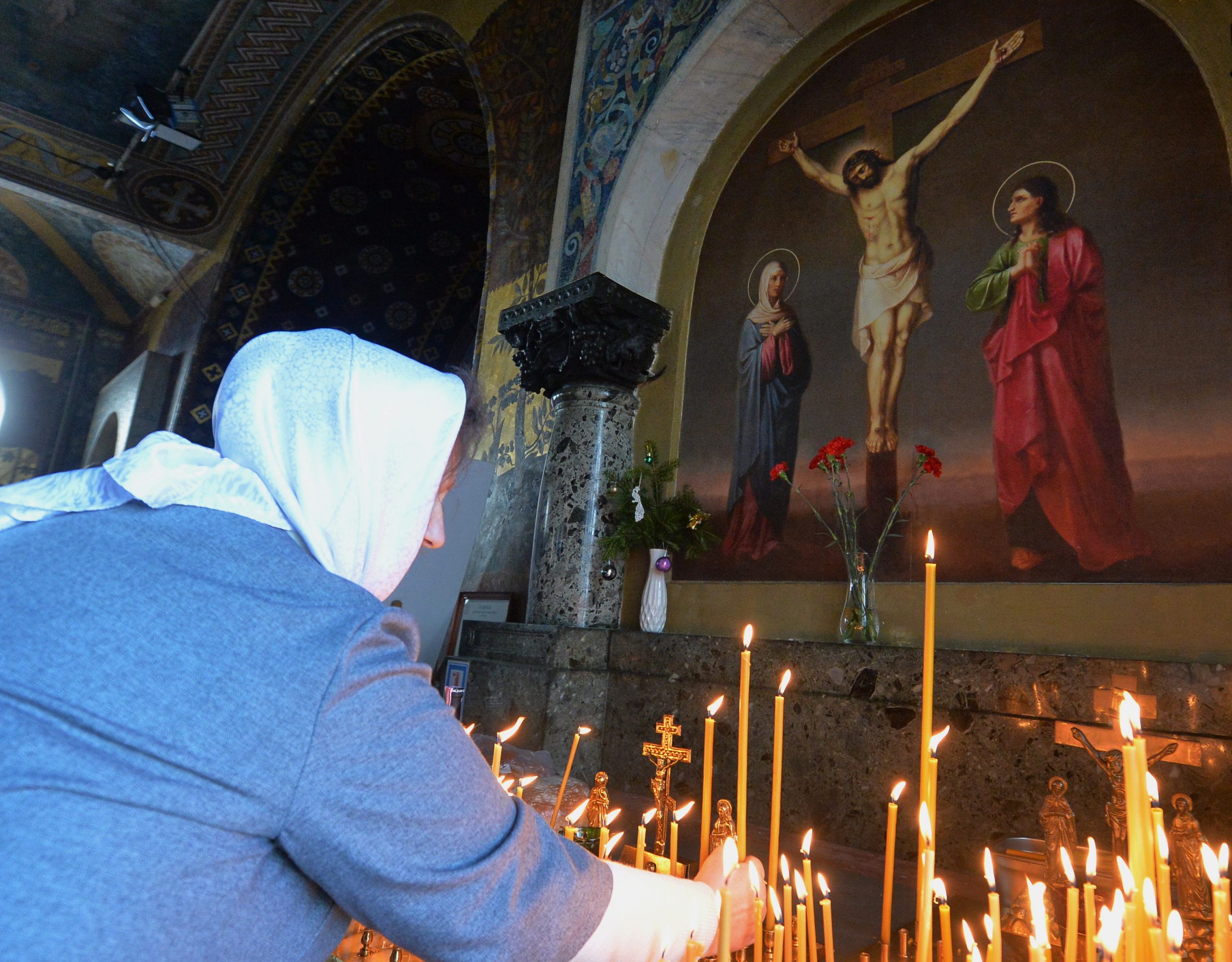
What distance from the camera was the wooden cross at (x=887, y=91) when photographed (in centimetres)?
435

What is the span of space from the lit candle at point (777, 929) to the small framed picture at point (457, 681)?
3.60 metres

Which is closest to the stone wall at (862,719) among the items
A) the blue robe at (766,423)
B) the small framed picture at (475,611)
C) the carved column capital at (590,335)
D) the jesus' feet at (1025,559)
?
the jesus' feet at (1025,559)

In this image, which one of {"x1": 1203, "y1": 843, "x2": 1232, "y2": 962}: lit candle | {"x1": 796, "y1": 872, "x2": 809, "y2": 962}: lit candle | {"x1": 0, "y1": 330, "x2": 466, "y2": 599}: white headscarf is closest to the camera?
{"x1": 1203, "y1": 843, "x2": 1232, "y2": 962}: lit candle

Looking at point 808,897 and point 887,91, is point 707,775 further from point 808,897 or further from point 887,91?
point 887,91

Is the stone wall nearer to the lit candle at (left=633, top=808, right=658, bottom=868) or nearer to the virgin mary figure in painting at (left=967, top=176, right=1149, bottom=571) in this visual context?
the virgin mary figure in painting at (left=967, top=176, right=1149, bottom=571)

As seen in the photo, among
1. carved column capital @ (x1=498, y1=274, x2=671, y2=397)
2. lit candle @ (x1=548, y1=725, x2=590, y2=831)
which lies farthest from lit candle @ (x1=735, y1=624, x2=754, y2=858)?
carved column capital @ (x1=498, y1=274, x2=671, y2=397)

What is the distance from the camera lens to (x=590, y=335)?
5184 mm

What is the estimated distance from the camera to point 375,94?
929 cm

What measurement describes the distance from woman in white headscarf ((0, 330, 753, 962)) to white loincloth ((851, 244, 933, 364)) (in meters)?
3.80

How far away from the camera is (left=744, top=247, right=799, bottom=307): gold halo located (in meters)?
4.91

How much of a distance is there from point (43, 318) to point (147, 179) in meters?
3.72

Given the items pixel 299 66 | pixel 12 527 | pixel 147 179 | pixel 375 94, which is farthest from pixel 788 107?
pixel 147 179

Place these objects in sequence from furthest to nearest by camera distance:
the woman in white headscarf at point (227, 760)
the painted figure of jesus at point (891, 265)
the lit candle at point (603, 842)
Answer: the painted figure of jesus at point (891, 265) < the lit candle at point (603, 842) < the woman in white headscarf at point (227, 760)

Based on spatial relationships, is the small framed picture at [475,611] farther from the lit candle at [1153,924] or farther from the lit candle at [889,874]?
the lit candle at [1153,924]
